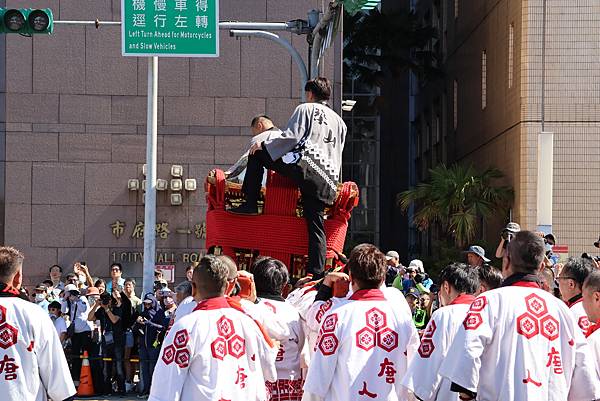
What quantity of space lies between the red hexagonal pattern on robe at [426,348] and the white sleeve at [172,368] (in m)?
1.47

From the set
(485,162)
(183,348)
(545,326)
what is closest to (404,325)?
(545,326)

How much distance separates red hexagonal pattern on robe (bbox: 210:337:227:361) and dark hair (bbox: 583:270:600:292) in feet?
8.08

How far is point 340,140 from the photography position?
9.84m

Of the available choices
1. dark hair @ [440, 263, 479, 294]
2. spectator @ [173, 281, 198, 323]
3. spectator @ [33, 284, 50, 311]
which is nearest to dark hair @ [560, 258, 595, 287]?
dark hair @ [440, 263, 479, 294]

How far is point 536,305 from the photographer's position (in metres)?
7.11

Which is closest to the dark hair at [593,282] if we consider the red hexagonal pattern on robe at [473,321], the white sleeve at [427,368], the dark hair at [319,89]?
the white sleeve at [427,368]

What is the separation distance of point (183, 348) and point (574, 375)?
7.87ft

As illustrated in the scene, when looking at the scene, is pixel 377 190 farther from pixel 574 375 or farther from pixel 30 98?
pixel 574 375

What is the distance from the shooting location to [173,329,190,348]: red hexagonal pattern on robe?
7027 mm

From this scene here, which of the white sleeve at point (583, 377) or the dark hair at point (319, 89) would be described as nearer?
the white sleeve at point (583, 377)

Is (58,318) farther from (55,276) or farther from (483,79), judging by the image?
(483,79)

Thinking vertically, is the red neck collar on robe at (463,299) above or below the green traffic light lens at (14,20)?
below

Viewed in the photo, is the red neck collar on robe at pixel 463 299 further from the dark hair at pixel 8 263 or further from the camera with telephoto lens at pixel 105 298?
the camera with telephoto lens at pixel 105 298

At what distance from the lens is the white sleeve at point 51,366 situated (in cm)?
741
